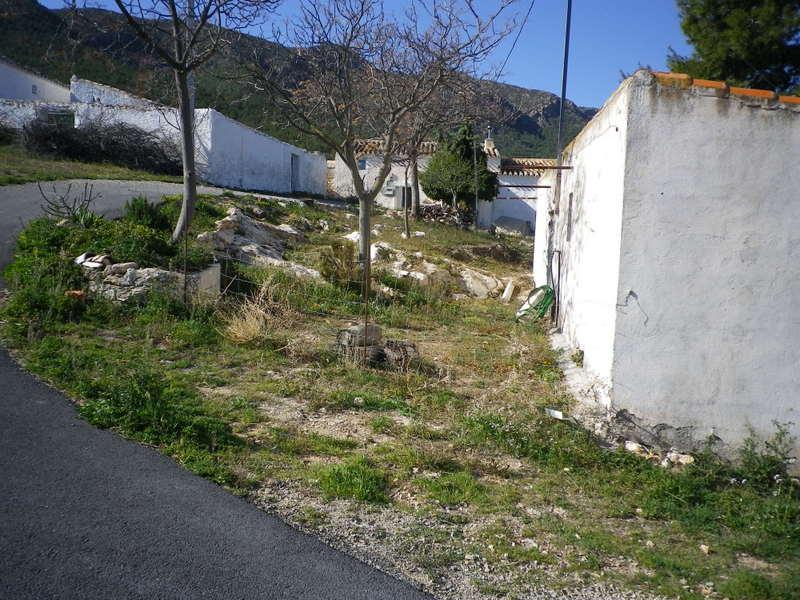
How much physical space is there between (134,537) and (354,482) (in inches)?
54.6

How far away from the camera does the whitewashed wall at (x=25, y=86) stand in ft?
97.3

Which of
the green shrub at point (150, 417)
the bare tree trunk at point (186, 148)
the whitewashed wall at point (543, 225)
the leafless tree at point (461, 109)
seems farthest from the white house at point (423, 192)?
the green shrub at point (150, 417)

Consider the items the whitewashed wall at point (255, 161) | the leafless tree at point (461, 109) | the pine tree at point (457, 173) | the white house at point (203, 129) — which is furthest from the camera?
the pine tree at point (457, 173)

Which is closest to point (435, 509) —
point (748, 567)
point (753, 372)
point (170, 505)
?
point (170, 505)

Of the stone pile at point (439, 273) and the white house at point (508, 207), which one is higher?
the white house at point (508, 207)

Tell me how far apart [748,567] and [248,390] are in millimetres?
4184

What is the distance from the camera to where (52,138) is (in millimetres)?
20953

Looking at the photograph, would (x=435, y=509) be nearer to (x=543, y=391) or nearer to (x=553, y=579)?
(x=553, y=579)

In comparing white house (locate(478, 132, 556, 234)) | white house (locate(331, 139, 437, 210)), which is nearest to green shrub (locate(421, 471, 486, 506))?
white house (locate(331, 139, 437, 210))

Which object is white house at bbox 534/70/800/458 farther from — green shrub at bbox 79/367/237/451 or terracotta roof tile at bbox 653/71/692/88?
green shrub at bbox 79/367/237/451

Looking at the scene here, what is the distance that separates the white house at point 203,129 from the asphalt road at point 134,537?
16.4 metres

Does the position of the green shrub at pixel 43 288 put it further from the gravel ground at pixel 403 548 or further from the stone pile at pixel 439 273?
the stone pile at pixel 439 273

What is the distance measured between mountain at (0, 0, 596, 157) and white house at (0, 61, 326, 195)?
3.42ft

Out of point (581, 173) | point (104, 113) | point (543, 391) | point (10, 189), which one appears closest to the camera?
point (543, 391)
